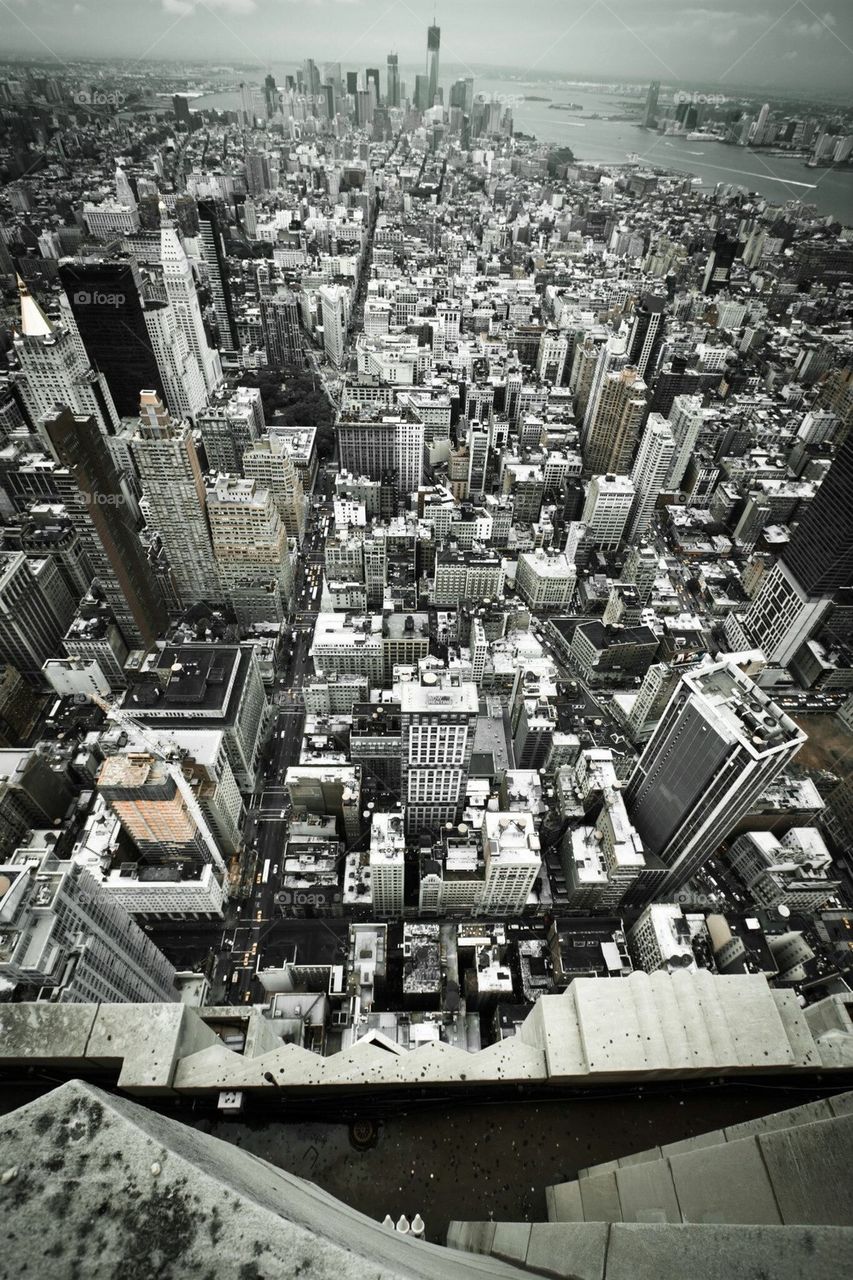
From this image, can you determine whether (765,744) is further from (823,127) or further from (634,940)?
(823,127)

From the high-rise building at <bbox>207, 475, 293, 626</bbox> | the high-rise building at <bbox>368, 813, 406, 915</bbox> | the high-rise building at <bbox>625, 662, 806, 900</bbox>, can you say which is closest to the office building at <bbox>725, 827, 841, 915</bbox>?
the high-rise building at <bbox>625, 662, 806, 900</bbox>

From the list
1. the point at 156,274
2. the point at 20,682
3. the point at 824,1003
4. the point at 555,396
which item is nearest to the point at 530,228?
the point at 555,396

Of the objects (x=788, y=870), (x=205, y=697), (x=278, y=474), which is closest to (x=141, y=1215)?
(x=205, y=697)

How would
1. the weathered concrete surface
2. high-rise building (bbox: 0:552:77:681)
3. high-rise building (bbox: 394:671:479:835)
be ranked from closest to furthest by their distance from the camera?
the weathered concrete surface → high-rise building (bbox: 394:671:479:835) → high-rise building (bbox: 0:552:77:681)

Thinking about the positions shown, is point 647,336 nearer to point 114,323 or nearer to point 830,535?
point 830,535

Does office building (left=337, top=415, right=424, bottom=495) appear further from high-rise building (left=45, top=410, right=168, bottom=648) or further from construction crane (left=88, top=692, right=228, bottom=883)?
construction crane (left=88, top=692, right=228, bottom=883)

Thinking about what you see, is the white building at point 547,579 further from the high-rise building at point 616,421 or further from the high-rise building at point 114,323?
the high-rise building at point 114,323
